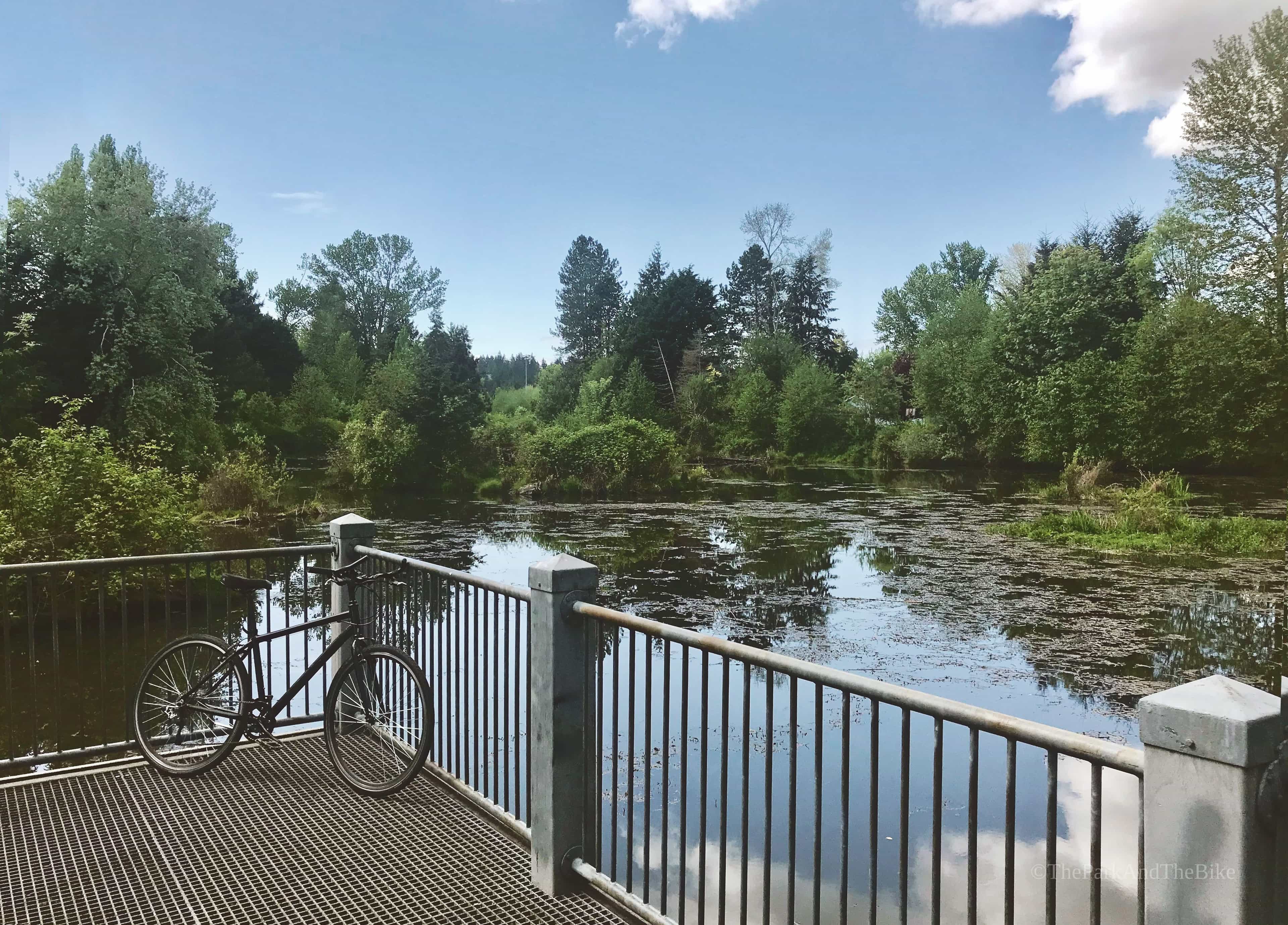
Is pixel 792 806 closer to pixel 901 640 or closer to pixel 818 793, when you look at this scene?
pixel 818 793

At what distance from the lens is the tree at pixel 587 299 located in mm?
59625

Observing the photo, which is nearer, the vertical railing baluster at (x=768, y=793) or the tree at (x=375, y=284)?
the vertical railing baluster at (x=768, y=793)

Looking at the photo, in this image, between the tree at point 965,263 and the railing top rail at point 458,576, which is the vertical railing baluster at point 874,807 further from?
the tree at point 965,263

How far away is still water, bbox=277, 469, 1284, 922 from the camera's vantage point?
4703 mm

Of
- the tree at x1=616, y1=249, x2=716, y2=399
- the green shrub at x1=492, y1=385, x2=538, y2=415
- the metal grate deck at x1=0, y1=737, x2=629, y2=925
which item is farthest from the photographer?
the tree at x1=616, y1=249, x2=716, y2=399

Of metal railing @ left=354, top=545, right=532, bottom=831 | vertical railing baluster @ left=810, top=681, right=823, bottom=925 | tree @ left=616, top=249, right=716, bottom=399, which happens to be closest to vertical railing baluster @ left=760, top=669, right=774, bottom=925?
vertical railing baluster @ left=810, top=681, right=823, bottom=925

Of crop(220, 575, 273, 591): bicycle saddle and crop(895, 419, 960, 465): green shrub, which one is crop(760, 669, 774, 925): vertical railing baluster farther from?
crop(895, 419, 960, 465): green shrub

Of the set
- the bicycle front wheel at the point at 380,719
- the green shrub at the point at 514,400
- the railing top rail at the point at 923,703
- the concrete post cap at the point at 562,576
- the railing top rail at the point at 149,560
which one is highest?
the green shrub at the point at 514,400

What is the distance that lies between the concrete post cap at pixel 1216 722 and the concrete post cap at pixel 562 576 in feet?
5.97

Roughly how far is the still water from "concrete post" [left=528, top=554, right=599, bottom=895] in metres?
0.18

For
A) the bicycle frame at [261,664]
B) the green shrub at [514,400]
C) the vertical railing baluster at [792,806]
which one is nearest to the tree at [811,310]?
the green shrub at [514,400]

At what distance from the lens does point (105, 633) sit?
5102mm

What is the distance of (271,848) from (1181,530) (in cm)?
1624

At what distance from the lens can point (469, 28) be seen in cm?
6844
